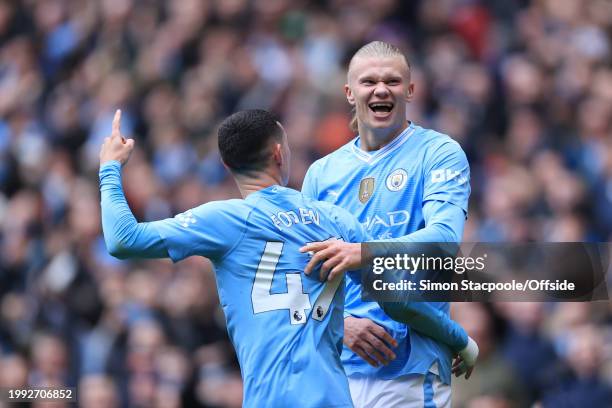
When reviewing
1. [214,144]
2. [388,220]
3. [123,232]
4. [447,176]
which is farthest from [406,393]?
[214,144]

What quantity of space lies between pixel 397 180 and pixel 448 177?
0.99ft

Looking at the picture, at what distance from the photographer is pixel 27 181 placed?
46.2ft

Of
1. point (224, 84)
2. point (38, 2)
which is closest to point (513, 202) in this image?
point (224, 84)

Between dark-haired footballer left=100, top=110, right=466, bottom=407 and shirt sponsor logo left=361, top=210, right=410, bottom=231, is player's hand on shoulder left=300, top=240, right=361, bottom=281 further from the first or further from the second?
shirt sponsor logo left=361, top=210, right=410, bottom=231

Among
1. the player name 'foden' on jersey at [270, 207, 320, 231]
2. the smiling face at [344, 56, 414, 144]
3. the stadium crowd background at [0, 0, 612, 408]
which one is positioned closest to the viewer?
the player name 'foden' on jersey at [270, 207, 320, 231]

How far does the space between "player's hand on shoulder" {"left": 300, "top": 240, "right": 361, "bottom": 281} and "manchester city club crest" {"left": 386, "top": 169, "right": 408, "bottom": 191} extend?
0.77 meters

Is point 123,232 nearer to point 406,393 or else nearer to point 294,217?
point 294,217

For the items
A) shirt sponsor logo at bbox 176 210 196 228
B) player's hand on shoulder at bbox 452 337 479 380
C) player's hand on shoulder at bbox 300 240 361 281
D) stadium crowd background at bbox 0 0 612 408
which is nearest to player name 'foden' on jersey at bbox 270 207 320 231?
player's hand on shoulder at bbox 300 240 361 281

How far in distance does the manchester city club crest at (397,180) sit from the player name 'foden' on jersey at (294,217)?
678mm

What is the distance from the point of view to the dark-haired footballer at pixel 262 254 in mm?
5043

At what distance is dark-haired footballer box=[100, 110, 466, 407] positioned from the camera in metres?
5.04

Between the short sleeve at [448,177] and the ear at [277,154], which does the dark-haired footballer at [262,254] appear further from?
the short sleeve at [448,177]

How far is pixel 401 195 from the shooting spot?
5812mm

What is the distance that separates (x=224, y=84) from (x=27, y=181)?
2473 millimetres
